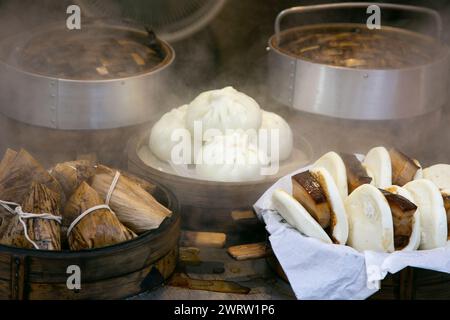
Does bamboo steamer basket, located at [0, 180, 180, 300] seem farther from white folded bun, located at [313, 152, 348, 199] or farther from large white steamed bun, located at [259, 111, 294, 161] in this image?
large white steamed bun, located at [259, 111, 294, 161]

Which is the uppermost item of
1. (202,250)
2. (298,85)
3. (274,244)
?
(298,85)

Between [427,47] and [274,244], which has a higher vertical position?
[427,47]

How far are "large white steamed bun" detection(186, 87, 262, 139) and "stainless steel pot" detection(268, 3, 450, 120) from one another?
49 cm

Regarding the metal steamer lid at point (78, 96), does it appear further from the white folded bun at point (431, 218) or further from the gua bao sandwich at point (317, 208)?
the white folded bun at point (431, 218)

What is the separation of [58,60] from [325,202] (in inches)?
73.3

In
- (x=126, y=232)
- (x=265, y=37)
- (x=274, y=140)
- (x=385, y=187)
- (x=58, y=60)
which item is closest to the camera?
(x=126, y=232)

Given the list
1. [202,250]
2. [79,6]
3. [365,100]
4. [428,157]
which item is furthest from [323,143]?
[79,6]

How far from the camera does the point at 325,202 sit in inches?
113

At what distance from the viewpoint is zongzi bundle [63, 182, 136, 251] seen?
9.15 feet

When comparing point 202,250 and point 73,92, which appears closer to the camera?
point 202,250

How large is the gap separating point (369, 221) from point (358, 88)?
4.27 ft

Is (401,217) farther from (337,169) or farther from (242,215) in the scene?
(242,215)

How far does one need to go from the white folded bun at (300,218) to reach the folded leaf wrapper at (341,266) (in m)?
0.04

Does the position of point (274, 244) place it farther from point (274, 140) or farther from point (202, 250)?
point (274, 140)
